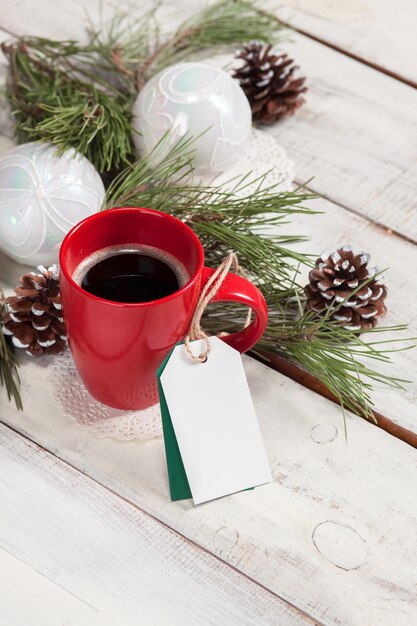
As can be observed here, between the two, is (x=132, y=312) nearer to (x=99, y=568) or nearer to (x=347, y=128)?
(x=99, y=568)

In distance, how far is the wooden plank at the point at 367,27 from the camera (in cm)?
96

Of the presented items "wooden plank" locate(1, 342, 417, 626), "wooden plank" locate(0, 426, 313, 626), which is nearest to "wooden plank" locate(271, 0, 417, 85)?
"wooden plank" locate(1, 342, 417, 626)

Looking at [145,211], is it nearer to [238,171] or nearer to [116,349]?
[116,349]

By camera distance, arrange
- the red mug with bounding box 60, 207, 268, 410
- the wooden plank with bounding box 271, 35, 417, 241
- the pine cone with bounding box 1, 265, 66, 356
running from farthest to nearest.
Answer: the wooden plank with bounding box 271, 35, 417, 241
the pine cone with bounding box 1, 265, 66, 356
the red mug with bounding box 60, 207, 268, 410

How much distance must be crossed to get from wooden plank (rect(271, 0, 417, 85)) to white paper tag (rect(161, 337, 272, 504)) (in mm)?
528

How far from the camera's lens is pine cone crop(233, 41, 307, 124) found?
2.81 ft

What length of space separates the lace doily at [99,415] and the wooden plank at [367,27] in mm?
548

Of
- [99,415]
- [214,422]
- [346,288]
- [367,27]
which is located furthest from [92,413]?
[367,27]

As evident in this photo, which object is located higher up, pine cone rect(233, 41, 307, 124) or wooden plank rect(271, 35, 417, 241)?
pine cone rect(233, 41, 307, 124)

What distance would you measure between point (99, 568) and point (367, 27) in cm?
74

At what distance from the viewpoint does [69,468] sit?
609 millimetres

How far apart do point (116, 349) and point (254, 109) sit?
409 millimetres

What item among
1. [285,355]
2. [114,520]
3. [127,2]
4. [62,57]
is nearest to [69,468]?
[114,520]

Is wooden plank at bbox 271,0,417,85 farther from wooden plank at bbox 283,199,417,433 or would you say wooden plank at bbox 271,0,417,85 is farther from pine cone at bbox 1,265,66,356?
pine cone at bbox 1,265,66,356
